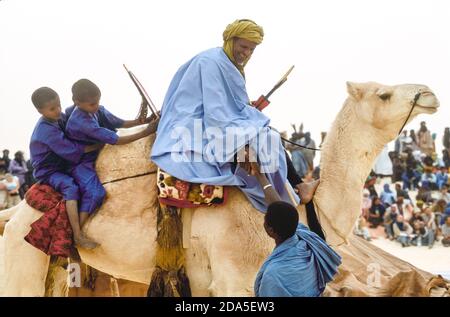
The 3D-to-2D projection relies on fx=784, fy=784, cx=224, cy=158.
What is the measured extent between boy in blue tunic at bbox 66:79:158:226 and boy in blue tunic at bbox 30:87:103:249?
5 centimetres

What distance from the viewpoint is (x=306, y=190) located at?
19.7 feet

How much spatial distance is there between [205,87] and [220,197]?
0.79m

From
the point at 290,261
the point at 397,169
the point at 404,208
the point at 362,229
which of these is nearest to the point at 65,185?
the point at 290,261

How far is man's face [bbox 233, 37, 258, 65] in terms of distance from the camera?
5.66 m

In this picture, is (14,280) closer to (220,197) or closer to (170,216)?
(170,216)

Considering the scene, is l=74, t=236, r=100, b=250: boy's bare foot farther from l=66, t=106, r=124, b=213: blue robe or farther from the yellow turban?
the yellow turban

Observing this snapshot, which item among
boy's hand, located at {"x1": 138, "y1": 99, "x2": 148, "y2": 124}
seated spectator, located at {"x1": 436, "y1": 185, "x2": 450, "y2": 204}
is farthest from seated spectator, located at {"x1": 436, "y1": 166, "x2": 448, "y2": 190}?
boy's hand, located at {"x1": 138, "y1": 99, "x2": 148, "y2": 124}

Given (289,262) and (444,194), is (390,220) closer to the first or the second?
(444,194)

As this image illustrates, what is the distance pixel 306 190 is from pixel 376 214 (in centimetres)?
1189

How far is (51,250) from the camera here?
561 cm

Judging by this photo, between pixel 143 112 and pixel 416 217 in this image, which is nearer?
pixel 143 112

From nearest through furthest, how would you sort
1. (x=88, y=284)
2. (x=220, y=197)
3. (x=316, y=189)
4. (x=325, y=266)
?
(x=325, y=266) < (x=220, y=197) < (x=316, y=189) < (x=88, y=284)

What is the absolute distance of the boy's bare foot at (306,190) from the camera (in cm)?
595
